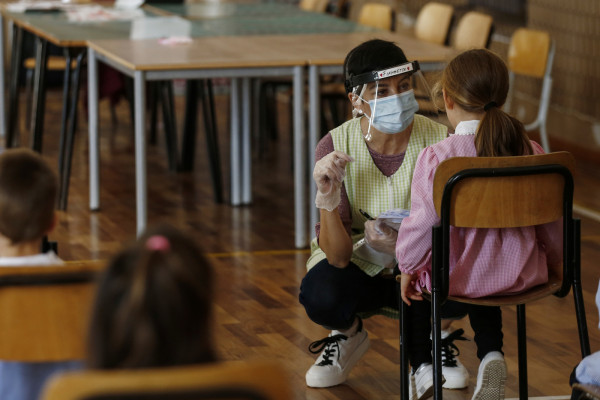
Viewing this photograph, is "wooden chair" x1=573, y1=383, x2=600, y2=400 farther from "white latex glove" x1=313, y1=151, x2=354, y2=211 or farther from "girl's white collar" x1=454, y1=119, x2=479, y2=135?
"white latex glove" x1=313, y1=151, x2=354, y2=211

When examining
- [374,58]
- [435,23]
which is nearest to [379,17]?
[435,23]

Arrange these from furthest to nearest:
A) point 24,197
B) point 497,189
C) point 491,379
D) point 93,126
→ point 93,126, point 491,379, point 497,189, point 24,197

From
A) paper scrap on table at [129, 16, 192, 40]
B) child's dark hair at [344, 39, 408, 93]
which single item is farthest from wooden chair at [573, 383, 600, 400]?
paper scrap on table at [129, 16, 192, 40]

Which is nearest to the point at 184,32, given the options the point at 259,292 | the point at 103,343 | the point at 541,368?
the point at 259,292

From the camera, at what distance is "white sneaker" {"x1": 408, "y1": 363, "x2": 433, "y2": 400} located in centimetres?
253

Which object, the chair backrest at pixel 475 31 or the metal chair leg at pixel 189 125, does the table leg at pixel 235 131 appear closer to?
the metal chair leg at pixel 189 125

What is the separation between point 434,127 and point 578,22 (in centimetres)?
398

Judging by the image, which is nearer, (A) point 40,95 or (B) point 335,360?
(B) point 335,360

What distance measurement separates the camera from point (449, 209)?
7.13 feet

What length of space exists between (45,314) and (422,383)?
48.0 inches

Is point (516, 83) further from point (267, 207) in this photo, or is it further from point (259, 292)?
point (259, 292)

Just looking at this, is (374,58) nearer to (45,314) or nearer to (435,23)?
(45,314)

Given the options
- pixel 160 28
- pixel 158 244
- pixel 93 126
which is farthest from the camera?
pixel 160 28

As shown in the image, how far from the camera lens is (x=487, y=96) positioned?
2332mm
